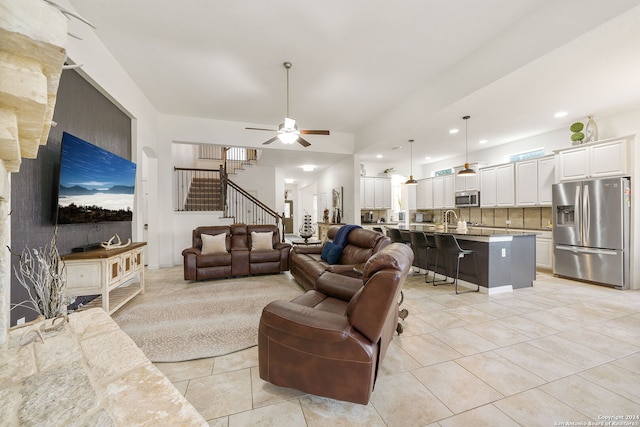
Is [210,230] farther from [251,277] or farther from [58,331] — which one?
[58,331]

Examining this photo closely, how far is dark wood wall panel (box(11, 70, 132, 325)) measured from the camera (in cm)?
222

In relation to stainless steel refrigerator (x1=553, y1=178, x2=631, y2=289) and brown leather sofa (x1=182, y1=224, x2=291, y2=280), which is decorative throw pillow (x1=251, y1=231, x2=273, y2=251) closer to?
brown leather sofa (x1=182, y1=224, x2=291, y2=280)

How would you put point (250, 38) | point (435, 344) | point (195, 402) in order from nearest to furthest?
1. point (195, 402)
2. point (435, 344)
3. point (250, 38)

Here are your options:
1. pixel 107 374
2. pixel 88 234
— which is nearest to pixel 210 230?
pixel 88 234

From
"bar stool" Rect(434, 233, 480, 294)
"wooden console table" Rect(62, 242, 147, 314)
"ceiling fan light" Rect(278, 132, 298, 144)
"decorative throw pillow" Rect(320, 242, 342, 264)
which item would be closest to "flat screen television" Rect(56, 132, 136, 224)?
"wooden console table" Rect(62, 242, 147, 314)

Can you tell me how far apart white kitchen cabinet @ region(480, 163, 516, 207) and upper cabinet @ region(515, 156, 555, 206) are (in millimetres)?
140

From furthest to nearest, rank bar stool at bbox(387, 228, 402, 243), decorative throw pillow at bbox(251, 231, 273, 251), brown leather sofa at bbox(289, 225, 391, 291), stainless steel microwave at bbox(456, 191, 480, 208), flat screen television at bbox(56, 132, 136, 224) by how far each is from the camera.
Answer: stainless steel microwave at bbox(456, 191, 480, 208)
bar stool at bbox(387, 228, 402, 243)
decorative throw pillow at bbox(251, 231, 273, 251)
brown leather sofa at bbox(289, 225, 391, 291)
flat screen television at bbox(56, 132, 136, 224)

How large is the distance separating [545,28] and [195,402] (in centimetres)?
450

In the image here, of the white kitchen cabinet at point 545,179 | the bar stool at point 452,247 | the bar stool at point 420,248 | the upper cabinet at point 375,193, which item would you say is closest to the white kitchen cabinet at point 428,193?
the upper cabinet at point 375,193

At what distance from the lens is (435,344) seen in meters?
2.41

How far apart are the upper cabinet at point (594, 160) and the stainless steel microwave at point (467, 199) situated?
200cm

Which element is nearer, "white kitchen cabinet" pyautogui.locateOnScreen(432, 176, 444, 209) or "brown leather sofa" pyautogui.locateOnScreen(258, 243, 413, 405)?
"brown leather sofa" pyautogui.locateOnScreen(258, 243, 413, 405)

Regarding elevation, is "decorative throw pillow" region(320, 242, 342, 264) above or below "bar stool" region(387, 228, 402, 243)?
below

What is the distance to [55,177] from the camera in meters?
2.64
